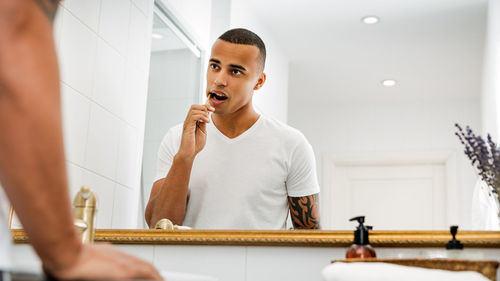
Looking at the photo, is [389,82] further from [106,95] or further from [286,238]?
[106,95]

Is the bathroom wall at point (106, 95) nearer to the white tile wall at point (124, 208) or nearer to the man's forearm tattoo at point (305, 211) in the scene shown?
the white tile wall at point (124, 208)

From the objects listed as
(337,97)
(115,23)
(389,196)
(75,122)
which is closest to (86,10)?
(115,23)

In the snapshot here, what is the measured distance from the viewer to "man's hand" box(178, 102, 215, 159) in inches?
53.1

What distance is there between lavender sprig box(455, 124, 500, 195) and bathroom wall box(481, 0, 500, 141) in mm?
49

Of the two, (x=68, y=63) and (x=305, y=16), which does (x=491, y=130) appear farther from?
(x=68, y=63)

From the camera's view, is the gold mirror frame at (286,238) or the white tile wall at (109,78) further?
the white tile wall at (109,78)

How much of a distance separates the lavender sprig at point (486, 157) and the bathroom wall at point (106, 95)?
787mm

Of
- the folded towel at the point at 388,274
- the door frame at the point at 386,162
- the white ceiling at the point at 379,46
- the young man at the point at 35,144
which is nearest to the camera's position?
the young man at the point at 35,144

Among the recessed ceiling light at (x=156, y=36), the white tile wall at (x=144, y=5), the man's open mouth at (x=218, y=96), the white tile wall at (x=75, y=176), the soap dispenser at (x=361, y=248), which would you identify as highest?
the white tile wall at (x=144, y=5)

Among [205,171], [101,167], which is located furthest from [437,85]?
[101,167]

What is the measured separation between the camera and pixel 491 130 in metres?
1.23

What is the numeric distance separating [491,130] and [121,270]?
96 centimetres

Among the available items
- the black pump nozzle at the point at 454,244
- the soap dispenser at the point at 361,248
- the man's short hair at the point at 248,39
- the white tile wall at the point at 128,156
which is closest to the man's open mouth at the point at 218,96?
the man's short hair at the point at 248,39

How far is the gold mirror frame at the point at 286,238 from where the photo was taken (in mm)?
1117
